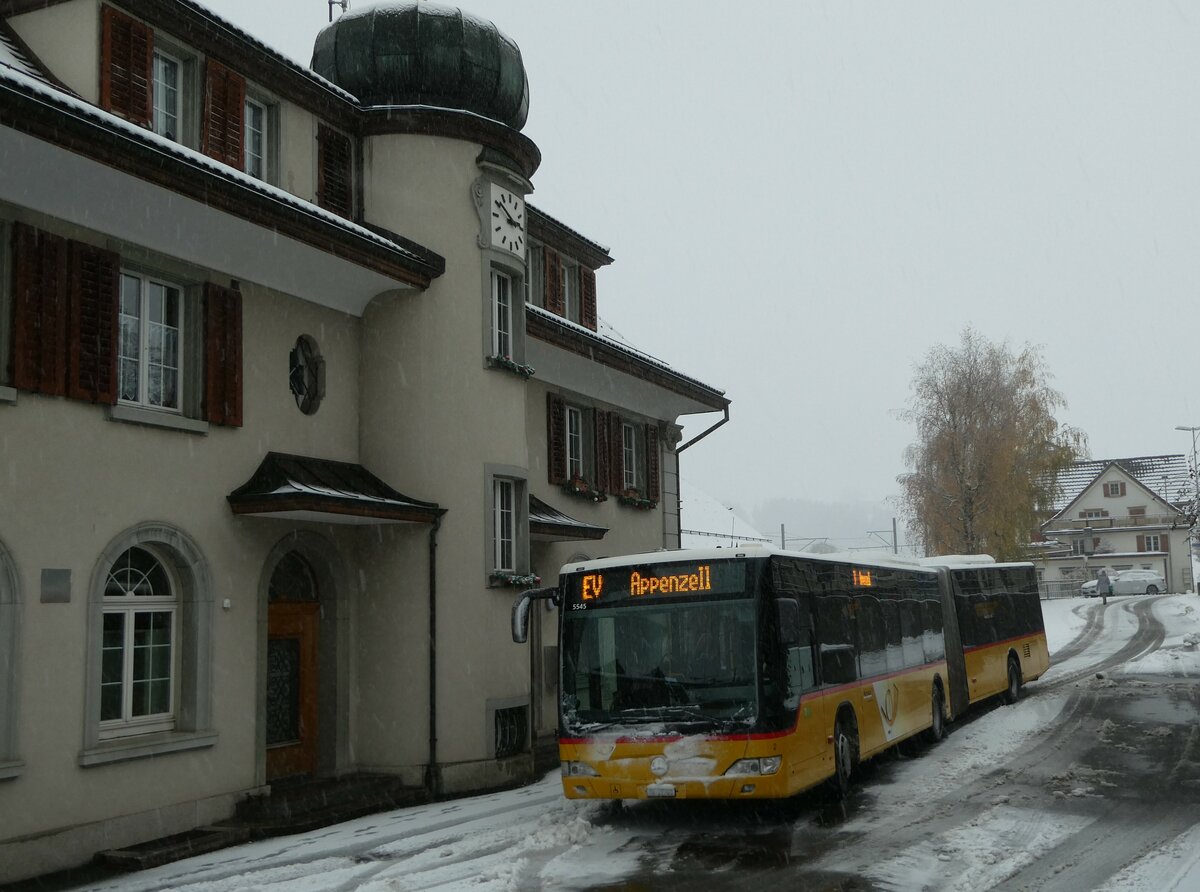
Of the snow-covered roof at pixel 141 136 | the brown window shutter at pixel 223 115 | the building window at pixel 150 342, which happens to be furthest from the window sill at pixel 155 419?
the brown window shutter at pixel 223 115

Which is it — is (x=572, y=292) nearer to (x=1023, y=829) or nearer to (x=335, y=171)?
(x=335, y=171)

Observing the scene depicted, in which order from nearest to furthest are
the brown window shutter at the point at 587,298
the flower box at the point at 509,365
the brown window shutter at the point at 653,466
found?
the flower box at the point at 509,365
the brown window shutter at the point at 587,298
the brown window shutter at the point at 653,466

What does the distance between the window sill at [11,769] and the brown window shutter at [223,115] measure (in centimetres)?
687

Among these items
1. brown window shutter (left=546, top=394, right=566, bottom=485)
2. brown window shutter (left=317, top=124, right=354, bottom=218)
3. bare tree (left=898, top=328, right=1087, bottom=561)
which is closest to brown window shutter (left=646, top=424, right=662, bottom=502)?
brown window shutter (left=546, top=394, right=566, bottom=485)

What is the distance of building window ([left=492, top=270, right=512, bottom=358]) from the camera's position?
1778 cm

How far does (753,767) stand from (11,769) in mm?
6584

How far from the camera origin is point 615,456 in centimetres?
2398

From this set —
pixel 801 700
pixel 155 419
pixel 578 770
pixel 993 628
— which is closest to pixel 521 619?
pixel 578 770

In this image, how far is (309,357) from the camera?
52.2 feet

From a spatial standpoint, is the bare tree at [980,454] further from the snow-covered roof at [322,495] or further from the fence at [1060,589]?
the snow-covered roof at [322,495]

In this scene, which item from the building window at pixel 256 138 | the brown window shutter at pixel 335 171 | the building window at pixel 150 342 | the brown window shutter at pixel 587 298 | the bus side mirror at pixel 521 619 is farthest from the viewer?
the brown window shutter at pixel 587 298

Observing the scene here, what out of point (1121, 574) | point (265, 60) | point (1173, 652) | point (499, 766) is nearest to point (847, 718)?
point (499, 766)

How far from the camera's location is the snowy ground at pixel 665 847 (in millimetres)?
9859

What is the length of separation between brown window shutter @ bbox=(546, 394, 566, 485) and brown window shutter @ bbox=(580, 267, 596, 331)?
306 cm
